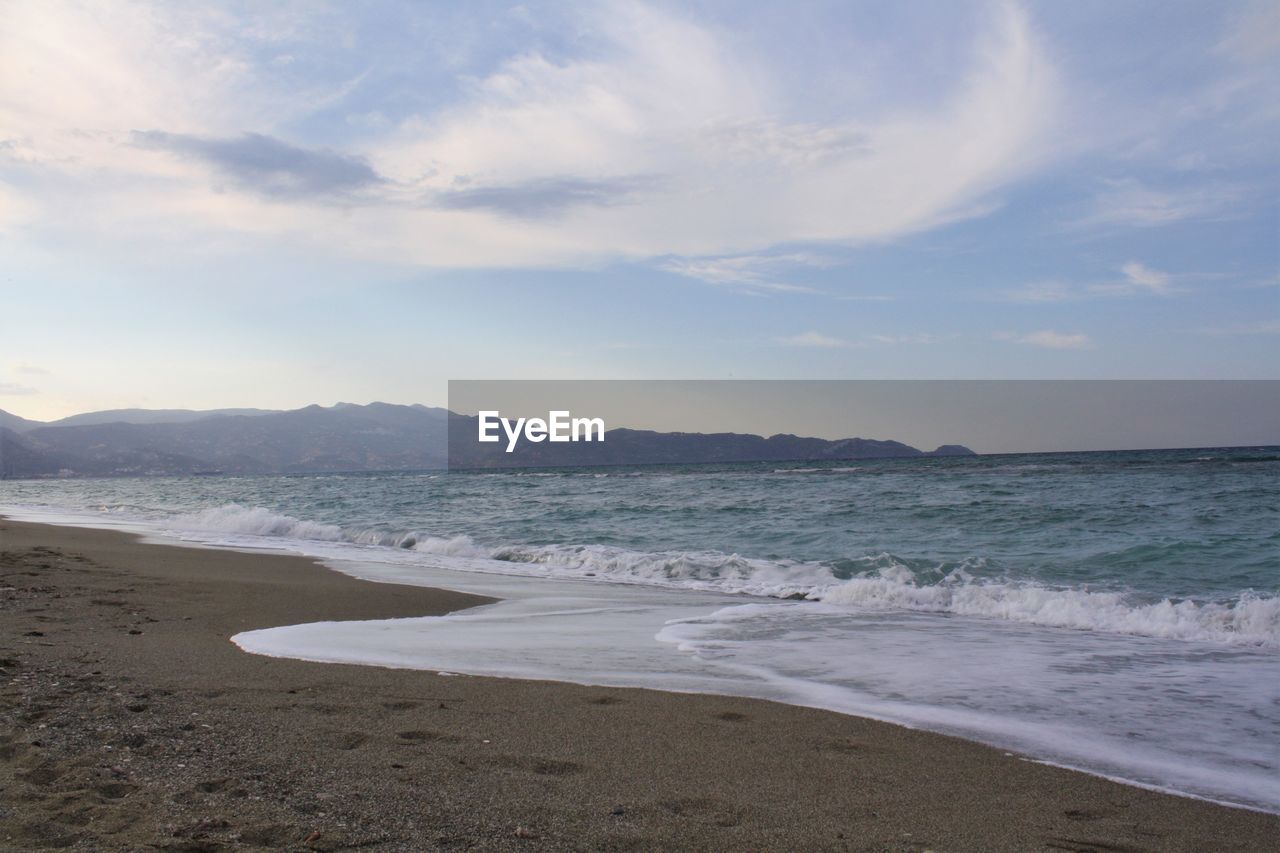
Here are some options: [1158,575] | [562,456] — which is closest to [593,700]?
[1158,575]

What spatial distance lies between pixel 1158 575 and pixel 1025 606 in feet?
10.2

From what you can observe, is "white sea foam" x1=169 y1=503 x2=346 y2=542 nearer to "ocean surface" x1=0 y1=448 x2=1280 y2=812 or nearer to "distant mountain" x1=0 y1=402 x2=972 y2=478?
"ocean surface" x1=0 y1=448 x2=1280 y2=812

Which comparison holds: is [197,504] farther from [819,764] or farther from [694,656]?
[819,764]

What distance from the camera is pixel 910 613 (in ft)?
32.5

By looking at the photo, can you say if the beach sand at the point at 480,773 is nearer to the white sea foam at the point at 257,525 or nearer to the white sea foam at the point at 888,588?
the white sea foam at the point at 888,588

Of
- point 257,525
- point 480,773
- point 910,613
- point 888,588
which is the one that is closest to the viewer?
point 480,773

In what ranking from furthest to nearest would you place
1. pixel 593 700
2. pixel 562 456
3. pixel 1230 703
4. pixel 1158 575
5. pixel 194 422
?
pixel 194 422, pixel 562 456, pixel 1158 575, pixel 1230 703, pixel 593 700

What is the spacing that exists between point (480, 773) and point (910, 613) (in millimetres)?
7475

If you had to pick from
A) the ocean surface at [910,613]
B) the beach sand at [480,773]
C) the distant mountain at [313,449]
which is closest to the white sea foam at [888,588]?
the ocean surface at [910,613]

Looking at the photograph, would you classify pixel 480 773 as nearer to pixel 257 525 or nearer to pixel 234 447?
pixel 257 525

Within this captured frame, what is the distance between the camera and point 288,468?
119m

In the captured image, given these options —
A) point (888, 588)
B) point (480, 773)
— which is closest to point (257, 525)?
point (888, 588)

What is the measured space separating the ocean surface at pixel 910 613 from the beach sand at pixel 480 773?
0.59m

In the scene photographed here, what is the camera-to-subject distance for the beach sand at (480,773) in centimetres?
295
